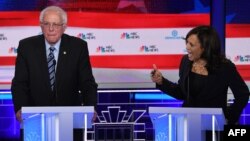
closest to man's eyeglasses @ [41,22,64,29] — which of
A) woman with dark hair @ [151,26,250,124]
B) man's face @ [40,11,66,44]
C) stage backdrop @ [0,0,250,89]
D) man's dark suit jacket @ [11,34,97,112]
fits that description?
man's face @ [40,11,66,44]

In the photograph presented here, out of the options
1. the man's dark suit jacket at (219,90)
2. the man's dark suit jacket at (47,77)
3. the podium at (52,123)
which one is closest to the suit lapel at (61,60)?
the man's dark suit jacket at (47,77)

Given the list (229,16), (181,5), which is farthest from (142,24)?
(229,16)

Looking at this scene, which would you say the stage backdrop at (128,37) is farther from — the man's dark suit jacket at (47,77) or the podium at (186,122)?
the podium at (186,122)

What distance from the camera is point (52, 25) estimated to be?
190 inches

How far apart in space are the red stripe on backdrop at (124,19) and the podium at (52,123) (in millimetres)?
2922

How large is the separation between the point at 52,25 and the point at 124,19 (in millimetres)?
1826

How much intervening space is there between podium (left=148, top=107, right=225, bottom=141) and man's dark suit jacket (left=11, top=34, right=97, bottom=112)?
1.20 m

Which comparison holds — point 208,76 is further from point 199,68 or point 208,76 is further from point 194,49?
point 194,49

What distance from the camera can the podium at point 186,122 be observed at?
364 centimetres

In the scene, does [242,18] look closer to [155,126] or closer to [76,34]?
[76,34]

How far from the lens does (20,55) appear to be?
4910 millimetres

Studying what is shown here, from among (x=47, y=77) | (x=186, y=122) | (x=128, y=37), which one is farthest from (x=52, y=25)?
(x=128, y=37)

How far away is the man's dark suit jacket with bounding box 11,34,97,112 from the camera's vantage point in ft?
15.8

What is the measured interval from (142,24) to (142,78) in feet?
1.74
